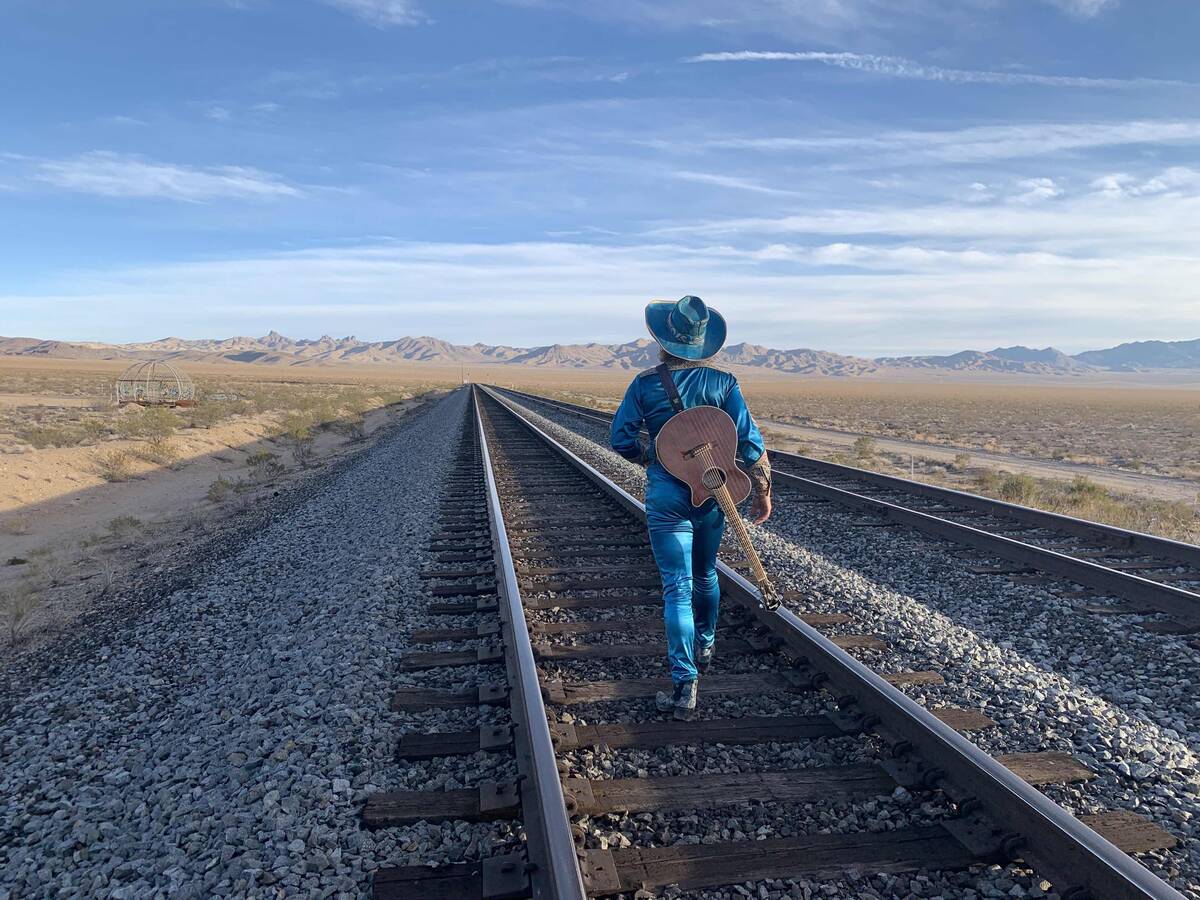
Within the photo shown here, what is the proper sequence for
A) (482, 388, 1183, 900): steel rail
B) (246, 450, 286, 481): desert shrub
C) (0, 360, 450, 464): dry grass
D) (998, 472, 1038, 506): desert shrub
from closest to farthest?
(482, 388, 1183, 900): steel rail → (998, 472, 1038, 506): desert shrub → (246, 450, 286, 481): desert shrub → (0, 360, 450, 464): dry grass

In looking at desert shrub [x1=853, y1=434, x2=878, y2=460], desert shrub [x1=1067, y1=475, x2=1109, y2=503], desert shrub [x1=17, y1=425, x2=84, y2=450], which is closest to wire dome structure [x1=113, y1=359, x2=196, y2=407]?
desert shrub [x1=17, y1=425, x2=84, y2=450]

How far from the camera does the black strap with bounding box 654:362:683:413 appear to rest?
12.7 ft

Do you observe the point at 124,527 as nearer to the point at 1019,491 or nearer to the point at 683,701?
the point at 683,701

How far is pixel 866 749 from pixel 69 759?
3899 mm

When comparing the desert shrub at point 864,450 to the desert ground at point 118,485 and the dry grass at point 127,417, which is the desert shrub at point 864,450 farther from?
the dry grass at point 127,417

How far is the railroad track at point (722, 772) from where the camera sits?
2777mm

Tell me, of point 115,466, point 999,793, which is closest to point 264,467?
point 115,466

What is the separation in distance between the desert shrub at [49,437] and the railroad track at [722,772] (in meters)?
19.5

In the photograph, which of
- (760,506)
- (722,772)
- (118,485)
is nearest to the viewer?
(722,772)

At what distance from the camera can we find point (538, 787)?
3.08 m

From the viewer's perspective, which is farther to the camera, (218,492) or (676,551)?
(218,492)

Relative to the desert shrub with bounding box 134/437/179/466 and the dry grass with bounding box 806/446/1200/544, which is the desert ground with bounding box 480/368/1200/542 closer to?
the dry grass with bounding box 806/446/1200/544

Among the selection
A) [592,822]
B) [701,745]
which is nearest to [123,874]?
[592,822]

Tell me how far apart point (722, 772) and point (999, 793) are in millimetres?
1103
